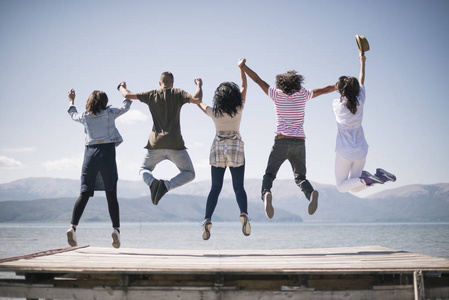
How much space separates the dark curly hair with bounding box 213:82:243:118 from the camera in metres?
7.66

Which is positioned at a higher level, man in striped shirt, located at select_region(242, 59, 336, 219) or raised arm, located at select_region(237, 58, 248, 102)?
raised arm, located at select_region(237, 58, 248, 102)

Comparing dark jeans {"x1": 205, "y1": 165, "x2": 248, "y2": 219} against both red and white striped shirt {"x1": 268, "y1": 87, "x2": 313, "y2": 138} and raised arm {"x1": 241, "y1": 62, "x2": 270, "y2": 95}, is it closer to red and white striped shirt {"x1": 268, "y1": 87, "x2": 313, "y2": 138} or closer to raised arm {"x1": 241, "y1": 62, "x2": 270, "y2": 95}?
red and white striped shirt {"x1": 268, "y1": 87, "x2": 313, "y2": 138}

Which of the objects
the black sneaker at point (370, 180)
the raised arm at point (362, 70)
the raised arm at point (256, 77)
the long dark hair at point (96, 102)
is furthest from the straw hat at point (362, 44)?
the long dark hair at point (96, 102)

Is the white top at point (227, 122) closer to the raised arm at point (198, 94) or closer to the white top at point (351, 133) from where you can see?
the raised arm at point (198, 94)

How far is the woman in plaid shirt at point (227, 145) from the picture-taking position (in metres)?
7.55

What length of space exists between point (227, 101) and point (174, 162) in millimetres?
1480

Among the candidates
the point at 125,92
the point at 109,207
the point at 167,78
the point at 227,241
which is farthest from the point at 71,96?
the point at 227,241

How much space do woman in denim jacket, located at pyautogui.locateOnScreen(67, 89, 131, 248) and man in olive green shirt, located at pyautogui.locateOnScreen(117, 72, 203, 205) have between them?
1.90 ft

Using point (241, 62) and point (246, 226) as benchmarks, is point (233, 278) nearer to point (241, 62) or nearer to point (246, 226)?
point (246, 226)

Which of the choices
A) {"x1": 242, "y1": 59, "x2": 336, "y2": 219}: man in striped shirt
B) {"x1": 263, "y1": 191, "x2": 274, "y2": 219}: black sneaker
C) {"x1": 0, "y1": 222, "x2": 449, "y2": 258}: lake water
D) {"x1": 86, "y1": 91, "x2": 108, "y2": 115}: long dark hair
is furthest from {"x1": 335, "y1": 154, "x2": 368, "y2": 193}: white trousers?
{"x1": 0, "y1": 222, "x2": 449, "y2": 258}: lake water

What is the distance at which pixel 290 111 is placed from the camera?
7.83m

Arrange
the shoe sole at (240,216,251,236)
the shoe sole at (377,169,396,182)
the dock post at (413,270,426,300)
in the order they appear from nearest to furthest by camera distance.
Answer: the dock post at (413,270,426,300)
the shoe sole at (240,216,251,236)
the shoe sole at (377,169,396,182)

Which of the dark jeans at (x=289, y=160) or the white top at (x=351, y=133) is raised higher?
the white top at (x=351, y=133)

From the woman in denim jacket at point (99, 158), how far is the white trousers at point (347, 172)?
4150 mm
